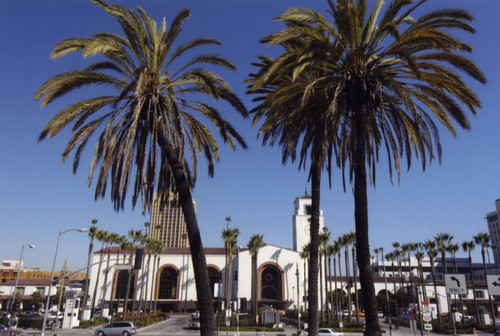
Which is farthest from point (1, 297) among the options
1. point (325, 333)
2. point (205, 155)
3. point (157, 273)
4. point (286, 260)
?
point (205, 155)

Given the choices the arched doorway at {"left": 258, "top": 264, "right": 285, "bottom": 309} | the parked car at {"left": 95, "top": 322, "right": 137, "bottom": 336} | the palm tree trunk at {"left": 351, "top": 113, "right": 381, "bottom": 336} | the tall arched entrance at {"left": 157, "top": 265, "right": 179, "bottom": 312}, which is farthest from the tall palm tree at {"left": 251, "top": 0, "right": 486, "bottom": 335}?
the tall arched entrance at {"left": 157, "top": 265, "right": 179, "bottom": 312}

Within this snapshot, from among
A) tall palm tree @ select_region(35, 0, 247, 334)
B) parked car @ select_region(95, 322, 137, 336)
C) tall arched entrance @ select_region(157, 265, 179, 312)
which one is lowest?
parked car @ select_region(95, 322, 137, 336)

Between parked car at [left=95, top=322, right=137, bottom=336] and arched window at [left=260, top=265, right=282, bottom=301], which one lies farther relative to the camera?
arched window at [left=260, top=265, right=282, bottom=301]

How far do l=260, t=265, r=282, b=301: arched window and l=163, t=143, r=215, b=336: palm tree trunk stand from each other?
232 feet

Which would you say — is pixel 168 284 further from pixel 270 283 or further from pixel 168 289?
pixel 270 283

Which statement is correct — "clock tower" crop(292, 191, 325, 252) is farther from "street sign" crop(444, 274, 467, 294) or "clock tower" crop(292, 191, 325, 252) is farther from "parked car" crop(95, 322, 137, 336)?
"street sign" crop(444, 274, 467, 294)

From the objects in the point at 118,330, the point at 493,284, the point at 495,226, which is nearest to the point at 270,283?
the point at 118,330

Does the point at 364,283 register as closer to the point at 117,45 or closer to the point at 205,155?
the point at 205,155

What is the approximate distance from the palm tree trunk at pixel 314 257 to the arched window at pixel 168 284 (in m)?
72.1

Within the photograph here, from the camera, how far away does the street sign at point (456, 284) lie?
49.4 feet

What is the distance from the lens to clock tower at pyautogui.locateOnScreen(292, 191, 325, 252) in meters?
89.9

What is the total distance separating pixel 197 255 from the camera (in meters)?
12.6

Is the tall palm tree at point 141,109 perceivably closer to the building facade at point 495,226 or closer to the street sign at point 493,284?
the street sign at point 493,284

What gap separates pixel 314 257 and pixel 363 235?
15.4ft
